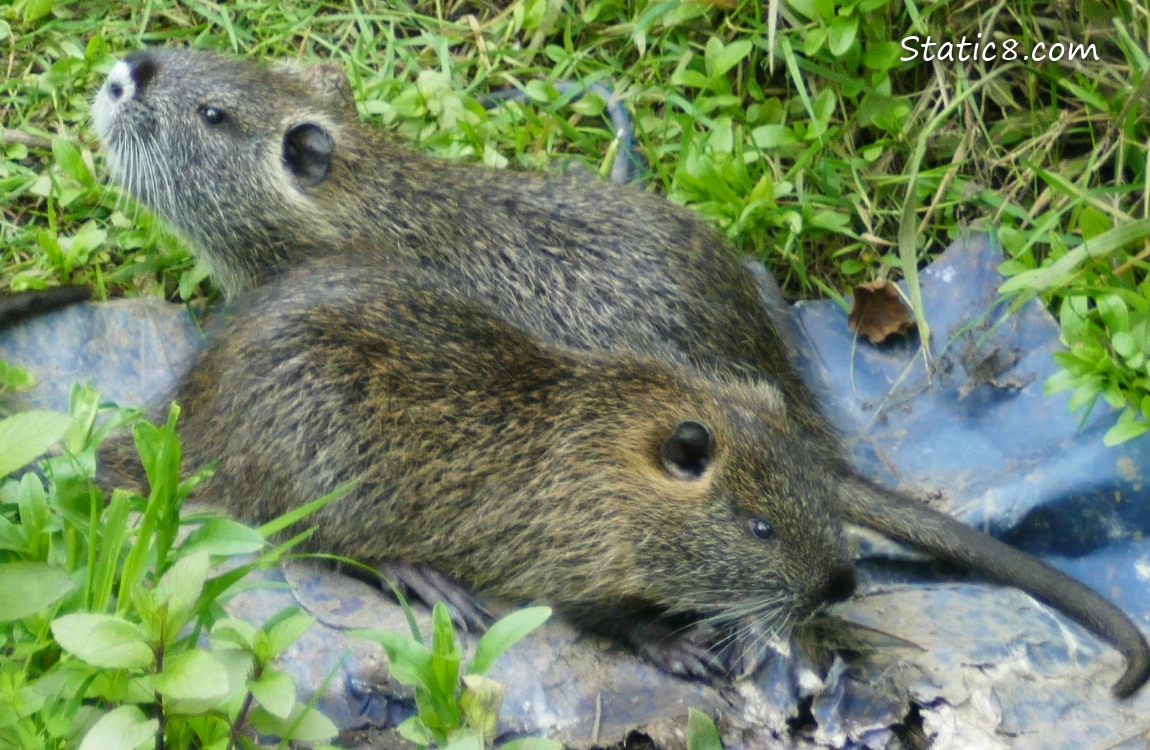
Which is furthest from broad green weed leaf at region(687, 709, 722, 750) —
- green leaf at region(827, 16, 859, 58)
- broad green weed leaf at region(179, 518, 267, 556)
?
green leaf at region(827, 16, 859, 58)

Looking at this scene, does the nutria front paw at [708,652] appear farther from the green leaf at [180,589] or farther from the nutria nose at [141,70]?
the nutria nose at [141,70]

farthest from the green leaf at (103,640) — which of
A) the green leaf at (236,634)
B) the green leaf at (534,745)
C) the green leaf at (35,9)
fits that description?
the green leaf at (35,9)

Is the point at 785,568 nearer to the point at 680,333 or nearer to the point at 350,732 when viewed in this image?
the point at 680,333

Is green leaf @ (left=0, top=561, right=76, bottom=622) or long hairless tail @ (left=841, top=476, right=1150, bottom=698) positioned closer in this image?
green leaf @ (left=0, top=561, right=76, bottom=622)

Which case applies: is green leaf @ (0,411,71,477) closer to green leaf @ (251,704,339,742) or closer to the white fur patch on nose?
green leaf @ (251,704,339,742)

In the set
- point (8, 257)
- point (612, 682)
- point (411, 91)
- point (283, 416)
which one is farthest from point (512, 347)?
point (8, 257)

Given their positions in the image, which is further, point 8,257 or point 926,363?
point 8,257
